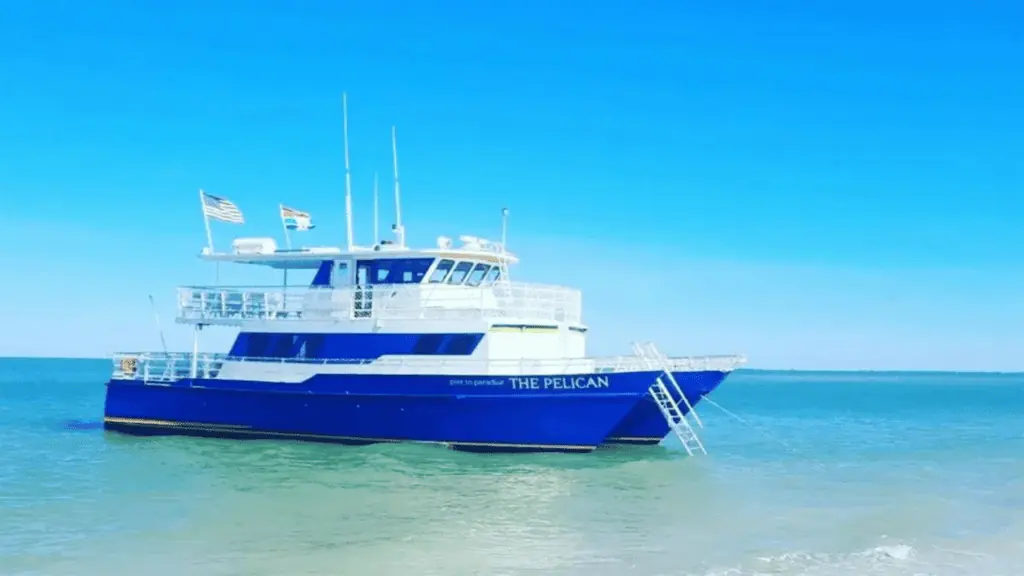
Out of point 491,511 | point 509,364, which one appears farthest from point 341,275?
point 491,511

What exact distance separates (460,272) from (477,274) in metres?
0.50

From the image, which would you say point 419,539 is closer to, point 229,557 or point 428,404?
point 229,557

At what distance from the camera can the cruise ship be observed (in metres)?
19.2

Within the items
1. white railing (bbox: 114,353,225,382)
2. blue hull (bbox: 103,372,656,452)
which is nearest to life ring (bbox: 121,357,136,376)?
white railing (bbox: 114,353,225,382)

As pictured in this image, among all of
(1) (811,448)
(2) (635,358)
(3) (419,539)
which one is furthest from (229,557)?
(1) (811,448)

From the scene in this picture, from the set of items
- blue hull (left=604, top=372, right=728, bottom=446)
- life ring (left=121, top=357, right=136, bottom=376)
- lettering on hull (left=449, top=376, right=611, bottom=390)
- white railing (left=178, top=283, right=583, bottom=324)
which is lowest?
blue hull (left=604, top=372, right=728, bottom=446)

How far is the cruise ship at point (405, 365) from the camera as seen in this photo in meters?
19.2

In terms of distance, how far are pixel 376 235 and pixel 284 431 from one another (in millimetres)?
5081

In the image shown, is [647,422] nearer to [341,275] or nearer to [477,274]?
[477,274]

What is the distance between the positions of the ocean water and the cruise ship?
599 millimetres

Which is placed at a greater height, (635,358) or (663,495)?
(635,358)

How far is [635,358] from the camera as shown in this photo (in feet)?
65.2

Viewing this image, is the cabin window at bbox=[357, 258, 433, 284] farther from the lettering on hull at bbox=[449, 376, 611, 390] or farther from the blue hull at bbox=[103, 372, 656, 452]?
the lettering on hull at bbox=[449, 376, 611, 390]

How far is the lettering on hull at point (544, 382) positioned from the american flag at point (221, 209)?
7.42m
